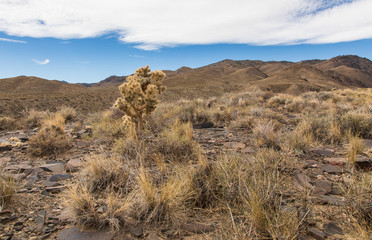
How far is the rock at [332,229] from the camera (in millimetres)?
2393

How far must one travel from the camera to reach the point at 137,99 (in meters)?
5.64

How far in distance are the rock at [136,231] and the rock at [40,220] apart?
1055 mm

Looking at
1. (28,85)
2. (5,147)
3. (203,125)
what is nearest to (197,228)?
(5,147)

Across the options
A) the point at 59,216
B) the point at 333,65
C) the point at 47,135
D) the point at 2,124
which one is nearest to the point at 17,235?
the point at 59,216

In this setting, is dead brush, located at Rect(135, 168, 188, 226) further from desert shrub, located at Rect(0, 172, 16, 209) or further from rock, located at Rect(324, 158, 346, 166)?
rock, located at Rect(324, 158, 346, 166)

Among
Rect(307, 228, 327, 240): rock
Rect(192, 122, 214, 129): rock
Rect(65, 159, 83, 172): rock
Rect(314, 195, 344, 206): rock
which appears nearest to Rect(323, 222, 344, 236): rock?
Rect(307, 228, 327, 240): rock

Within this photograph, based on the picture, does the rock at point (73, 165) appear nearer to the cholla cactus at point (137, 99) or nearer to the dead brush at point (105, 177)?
the dead brush at point (105, 177)

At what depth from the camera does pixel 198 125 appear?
8.71 m

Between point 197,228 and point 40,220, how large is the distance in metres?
1.92

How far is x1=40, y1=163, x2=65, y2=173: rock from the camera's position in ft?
14.4

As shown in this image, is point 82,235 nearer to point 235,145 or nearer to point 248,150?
point 248,150

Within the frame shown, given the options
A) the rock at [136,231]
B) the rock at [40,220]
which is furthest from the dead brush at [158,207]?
the rock at [40,220]

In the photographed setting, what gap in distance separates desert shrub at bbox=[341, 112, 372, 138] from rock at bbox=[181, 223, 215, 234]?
221 inches

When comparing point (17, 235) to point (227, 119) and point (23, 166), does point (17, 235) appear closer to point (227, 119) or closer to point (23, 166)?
point (23, 166)
